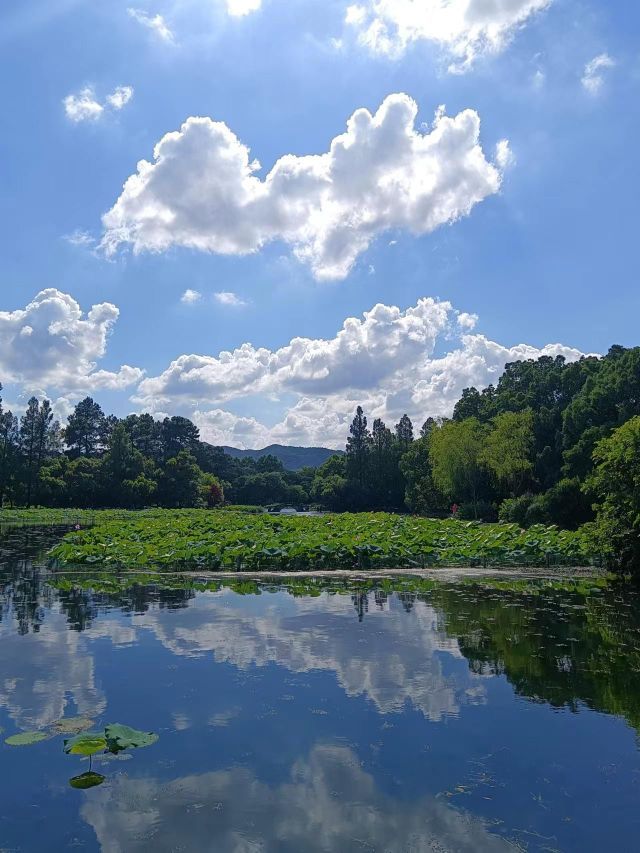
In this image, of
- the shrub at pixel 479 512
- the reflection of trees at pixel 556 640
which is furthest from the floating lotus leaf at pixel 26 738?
the shrub at pixel 479 512

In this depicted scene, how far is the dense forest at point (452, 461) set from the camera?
31.3 metres

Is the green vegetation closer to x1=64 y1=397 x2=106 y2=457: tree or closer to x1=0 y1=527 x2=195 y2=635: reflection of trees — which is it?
x1=0 y1=527 x2=195 y2=635: reflection of trees

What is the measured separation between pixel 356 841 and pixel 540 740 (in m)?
2.63

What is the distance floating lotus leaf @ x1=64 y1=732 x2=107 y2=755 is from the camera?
19.3 feet

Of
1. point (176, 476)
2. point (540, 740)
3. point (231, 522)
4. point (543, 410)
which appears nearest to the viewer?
point (540, 740)

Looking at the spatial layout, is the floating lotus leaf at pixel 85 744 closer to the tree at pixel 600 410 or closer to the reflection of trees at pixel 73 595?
the reflection of trees at pixel 73 595

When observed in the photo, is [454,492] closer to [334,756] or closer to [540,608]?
[540,608]

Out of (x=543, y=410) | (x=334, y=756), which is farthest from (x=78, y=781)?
(x=543, y=410)

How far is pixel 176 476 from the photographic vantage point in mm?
75375

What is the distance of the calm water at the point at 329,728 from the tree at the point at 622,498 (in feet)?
13.8

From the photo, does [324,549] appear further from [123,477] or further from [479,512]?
[123,477]

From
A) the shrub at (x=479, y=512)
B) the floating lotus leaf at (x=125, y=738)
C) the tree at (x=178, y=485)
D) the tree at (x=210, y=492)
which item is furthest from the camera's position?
the tree at (x=210, y=492)

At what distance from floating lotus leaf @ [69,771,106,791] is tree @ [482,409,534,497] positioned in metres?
39.5

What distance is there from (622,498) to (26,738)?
1433 centimetres
